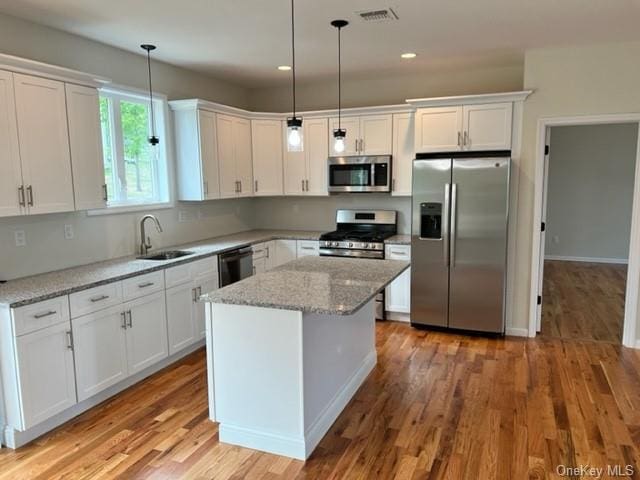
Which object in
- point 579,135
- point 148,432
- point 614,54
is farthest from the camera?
point 579,135

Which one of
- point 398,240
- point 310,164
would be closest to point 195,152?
point 310,164

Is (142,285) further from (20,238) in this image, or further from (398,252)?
(398,252)

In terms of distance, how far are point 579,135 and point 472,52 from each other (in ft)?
15.5

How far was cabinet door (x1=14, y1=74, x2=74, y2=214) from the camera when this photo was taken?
2916mm

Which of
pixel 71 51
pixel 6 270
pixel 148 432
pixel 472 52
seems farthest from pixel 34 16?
pixel 472 52

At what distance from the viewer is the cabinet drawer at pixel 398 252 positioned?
15.9 feet

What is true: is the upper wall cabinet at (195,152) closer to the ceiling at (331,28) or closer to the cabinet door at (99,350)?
the ceiling at (331,28)

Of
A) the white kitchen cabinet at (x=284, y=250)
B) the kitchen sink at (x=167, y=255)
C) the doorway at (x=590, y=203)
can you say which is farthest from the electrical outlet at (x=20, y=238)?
the doorway at (x=590, y=203)

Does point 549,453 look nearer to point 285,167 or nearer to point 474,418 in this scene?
point 474,418

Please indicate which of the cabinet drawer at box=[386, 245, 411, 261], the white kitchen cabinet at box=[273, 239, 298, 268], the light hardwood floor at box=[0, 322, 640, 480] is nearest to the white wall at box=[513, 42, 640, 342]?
the cabinet drawer at box=[386, 245, 411, 261]

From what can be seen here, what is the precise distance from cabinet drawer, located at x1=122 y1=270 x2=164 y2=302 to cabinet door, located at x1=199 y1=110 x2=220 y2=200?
1279 millimetres

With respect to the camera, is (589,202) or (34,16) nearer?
(34,16)

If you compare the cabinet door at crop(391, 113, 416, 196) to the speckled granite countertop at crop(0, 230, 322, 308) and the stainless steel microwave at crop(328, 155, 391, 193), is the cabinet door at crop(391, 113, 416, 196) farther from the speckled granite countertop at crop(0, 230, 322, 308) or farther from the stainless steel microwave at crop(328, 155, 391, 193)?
the speckled granite countertop at crop(0, 230, 322, 308)

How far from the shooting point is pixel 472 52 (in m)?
4.24
